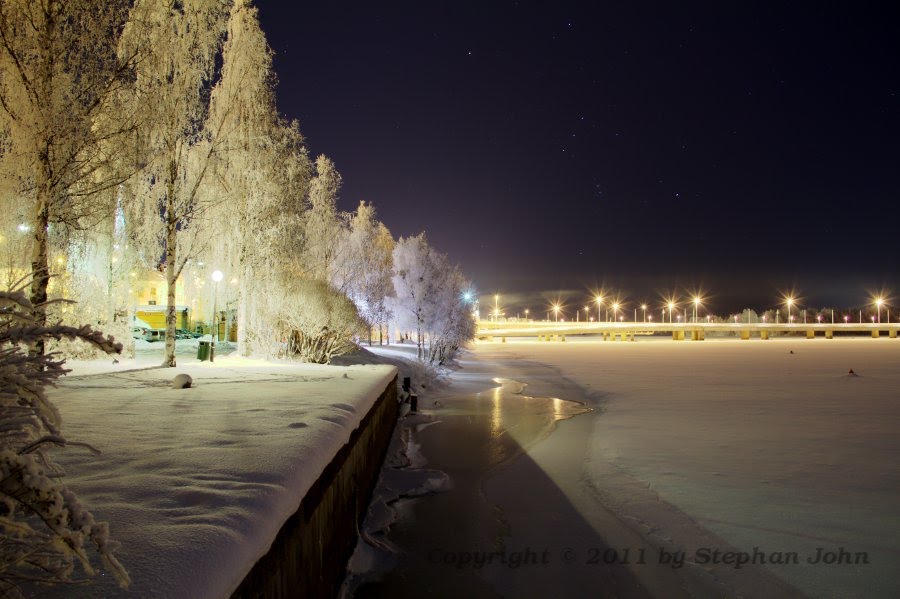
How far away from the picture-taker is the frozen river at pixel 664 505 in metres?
6.29

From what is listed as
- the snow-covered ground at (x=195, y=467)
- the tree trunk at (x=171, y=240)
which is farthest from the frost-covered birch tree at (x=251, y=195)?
the snow-covered ground at (x=195, y=467)

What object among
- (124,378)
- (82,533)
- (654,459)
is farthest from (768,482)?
(124,378)

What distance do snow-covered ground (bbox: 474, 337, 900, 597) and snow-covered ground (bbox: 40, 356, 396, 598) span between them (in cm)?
444

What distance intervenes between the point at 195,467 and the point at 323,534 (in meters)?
1.27

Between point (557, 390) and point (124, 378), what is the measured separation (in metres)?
16.7

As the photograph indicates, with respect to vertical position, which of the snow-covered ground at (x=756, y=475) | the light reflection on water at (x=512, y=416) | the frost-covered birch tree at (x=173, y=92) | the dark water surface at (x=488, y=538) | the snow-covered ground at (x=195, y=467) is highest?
the frost-covered birch tree at (x=173, y=92)

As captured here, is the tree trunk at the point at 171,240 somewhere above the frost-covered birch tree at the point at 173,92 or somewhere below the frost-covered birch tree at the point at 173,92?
below

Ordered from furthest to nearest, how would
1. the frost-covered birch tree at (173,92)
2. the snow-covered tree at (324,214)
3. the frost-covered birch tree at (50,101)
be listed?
the snow-covered tree at (324,214)
the frost-covered birch tree at (173,92)
the frost-covered birch tree at (50,101)

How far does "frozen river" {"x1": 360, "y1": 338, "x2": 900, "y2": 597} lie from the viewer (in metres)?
6.29

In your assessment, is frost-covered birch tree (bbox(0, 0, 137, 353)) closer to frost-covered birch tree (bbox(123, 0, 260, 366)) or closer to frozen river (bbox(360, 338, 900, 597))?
frost-covered birch tree (bbox(123, 0, 260, 366))

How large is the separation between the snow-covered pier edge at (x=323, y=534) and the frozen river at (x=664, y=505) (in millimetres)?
693

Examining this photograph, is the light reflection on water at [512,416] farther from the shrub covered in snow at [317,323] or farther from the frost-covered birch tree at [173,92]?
the frost-covered birch tree at [173,92]

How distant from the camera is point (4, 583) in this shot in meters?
2.18

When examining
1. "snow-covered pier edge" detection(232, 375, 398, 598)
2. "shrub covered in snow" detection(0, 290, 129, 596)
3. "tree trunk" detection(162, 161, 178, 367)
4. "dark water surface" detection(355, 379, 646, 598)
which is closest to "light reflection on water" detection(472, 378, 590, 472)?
"dark water surface" detection(355, 379, 646, 598)
